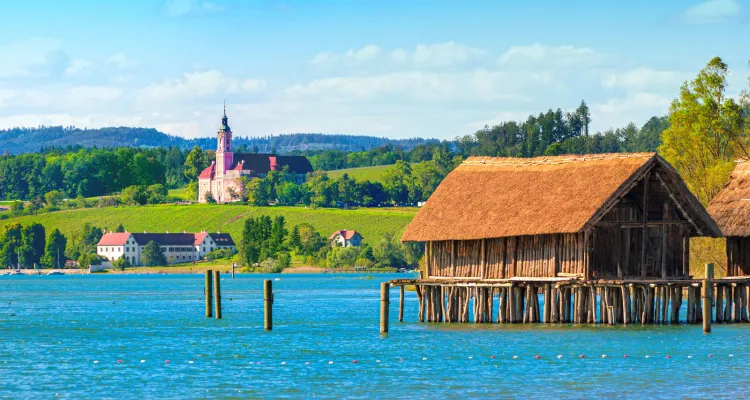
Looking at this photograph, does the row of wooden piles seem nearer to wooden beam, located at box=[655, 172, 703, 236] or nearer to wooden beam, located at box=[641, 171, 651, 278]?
wooden beam, located at box=[641, 171, 651, 278]

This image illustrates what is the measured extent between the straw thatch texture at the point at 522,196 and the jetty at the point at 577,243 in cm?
7

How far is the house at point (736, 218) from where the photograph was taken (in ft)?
180

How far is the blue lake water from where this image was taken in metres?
36.6

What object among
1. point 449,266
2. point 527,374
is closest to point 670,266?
point 449,266

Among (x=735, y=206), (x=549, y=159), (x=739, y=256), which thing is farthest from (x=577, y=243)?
(x=739, y=256)

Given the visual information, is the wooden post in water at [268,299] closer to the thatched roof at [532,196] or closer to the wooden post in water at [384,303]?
the wooden post in water at [384,303]

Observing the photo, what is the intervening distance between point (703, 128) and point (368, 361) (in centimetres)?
4723

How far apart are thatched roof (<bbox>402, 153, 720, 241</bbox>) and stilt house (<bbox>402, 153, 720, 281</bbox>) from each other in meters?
0.05

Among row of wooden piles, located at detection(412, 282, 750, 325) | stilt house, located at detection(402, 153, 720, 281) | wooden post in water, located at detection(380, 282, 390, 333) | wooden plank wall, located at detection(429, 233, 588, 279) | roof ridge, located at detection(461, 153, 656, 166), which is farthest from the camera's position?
roof ridge, located at detection(461, 153, 656, 166)

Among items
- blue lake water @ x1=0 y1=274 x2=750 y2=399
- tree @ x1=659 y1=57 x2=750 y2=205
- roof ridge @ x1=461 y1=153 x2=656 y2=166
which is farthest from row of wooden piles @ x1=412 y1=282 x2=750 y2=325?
tree @ x1=659 y1=57 x2=750 y2=205

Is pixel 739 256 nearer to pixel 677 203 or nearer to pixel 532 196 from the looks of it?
pixel 677 203

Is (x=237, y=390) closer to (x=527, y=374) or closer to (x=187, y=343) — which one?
(x=527, y=374)

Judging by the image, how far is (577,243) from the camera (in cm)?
5125

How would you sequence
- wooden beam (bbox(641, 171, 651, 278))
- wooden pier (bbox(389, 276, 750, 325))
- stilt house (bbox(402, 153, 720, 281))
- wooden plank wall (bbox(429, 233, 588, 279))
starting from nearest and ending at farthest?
wooden pier (bbox(389, 276, 750, 325))
stilt house (bbox(402, 153, 720, 281))
wooden plank wall (bbox(429, 233, 588, 279))
wooden beam (bbox(641, 171, 651, 278))
